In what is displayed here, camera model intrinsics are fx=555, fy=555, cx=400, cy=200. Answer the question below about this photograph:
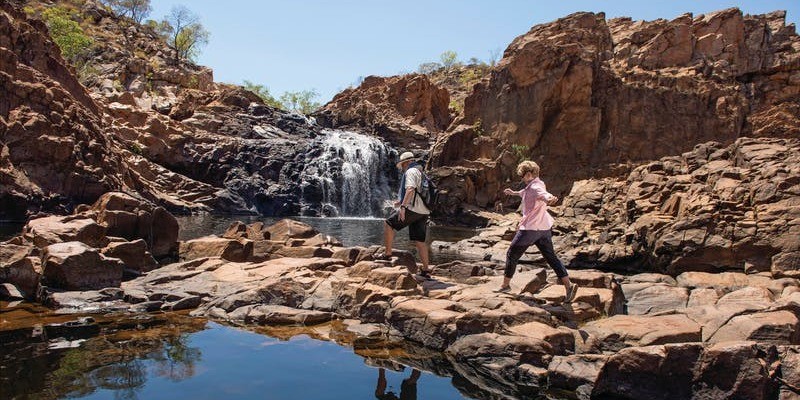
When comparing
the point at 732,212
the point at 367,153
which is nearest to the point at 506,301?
the point at 732,212

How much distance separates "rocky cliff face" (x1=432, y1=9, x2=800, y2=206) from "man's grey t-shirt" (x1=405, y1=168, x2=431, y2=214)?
35.3 metres

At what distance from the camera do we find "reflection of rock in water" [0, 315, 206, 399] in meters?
5.21

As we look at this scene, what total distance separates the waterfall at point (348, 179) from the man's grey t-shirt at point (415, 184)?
Answer: 33460 millimetres

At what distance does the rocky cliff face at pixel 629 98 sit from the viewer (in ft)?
149

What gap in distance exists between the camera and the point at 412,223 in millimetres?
9820

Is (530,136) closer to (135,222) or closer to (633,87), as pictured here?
(633,87)

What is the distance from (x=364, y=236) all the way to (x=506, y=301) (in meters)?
19.3

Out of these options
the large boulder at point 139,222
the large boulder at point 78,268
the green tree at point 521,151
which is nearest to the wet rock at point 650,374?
the large boulder at point 78,268

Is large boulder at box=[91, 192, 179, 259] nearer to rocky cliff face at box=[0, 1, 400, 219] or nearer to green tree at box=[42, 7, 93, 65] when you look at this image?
rocky cliff face at box=[0, 1, 400, 219]

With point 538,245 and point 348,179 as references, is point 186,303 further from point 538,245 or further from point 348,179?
point 348,179

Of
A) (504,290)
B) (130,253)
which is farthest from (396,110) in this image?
(504,290)

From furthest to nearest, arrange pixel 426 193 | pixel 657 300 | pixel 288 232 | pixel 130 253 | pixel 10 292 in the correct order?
pixel 288 232, pixel 130 253, pixel 657 300, pixel 426 193, pixel 10 292

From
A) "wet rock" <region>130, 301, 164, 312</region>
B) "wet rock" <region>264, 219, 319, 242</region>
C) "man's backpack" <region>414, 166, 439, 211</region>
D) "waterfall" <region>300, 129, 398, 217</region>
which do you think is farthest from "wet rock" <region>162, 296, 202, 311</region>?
"waterfall" <region>300, 129, 398, 217</region>

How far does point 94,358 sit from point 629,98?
4748 cm
